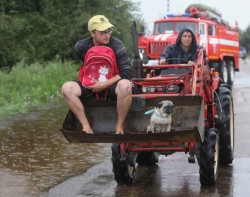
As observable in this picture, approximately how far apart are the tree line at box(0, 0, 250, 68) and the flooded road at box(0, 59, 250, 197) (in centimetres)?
1480

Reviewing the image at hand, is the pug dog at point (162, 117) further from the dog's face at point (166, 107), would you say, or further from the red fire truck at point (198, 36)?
the red fire truck at point (198, 36)

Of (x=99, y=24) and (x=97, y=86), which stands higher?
(x=99, y=24)

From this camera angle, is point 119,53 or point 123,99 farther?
point 119,53

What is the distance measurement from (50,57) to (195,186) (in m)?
21.5

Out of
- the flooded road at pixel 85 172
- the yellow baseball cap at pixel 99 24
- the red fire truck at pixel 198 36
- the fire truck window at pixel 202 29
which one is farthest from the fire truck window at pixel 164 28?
the yellow baseball cap at pixel 99 24

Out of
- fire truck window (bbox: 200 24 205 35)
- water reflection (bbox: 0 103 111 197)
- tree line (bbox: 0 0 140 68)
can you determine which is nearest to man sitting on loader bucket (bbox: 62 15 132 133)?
water reflection (bbox: 0 103 111 197)

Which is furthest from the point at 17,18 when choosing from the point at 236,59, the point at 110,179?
the point at 110,179

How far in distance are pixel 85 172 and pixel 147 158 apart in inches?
35.5

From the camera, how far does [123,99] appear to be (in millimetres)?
7375

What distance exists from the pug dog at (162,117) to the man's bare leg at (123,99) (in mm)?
318

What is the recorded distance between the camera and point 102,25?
7.64 m

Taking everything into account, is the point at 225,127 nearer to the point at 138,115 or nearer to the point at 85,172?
the point at 138,115

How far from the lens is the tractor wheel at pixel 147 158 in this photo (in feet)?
30.0

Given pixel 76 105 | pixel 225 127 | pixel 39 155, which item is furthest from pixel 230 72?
pixel 76 105
